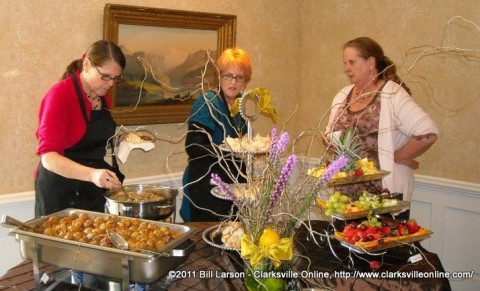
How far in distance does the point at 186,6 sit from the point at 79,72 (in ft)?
4.64

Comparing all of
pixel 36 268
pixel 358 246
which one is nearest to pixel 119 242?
pixel 36 268

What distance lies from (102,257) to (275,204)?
0.65m

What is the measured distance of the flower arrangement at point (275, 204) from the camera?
1298 mm

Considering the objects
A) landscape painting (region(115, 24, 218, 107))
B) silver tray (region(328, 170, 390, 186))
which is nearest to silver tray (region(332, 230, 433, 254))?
silver tray (region(328, 170, 390, 186))

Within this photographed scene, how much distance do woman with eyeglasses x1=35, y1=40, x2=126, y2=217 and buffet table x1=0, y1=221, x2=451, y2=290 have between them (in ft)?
1.74

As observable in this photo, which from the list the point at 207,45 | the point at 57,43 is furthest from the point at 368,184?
the point at 57,43

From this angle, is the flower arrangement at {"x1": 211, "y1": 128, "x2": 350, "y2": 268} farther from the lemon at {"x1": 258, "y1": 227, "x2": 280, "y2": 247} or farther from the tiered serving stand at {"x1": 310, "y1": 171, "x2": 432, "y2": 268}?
the tiered serving stand at {"x1": 310, "y1": 171, "x2": 432, "y2": 268}

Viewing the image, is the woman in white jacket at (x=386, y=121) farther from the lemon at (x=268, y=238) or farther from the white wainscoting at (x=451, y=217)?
the lemon at (x=268, y=238)

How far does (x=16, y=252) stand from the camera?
2992 mm

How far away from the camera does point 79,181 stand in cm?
250

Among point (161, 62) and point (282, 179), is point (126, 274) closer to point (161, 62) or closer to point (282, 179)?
point (282, 179)

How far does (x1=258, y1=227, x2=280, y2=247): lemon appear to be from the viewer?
4.32 ft

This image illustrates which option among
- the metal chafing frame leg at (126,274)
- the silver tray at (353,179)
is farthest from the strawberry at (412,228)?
the metal chafing frame leg at (126,274)

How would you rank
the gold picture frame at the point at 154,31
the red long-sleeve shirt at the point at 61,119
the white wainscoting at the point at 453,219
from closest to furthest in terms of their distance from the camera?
the red long-sleeve shirt at the point at 61,119 → the gold picture frame at the point at 154,31 → the white wainscoting at the point at 453,219
